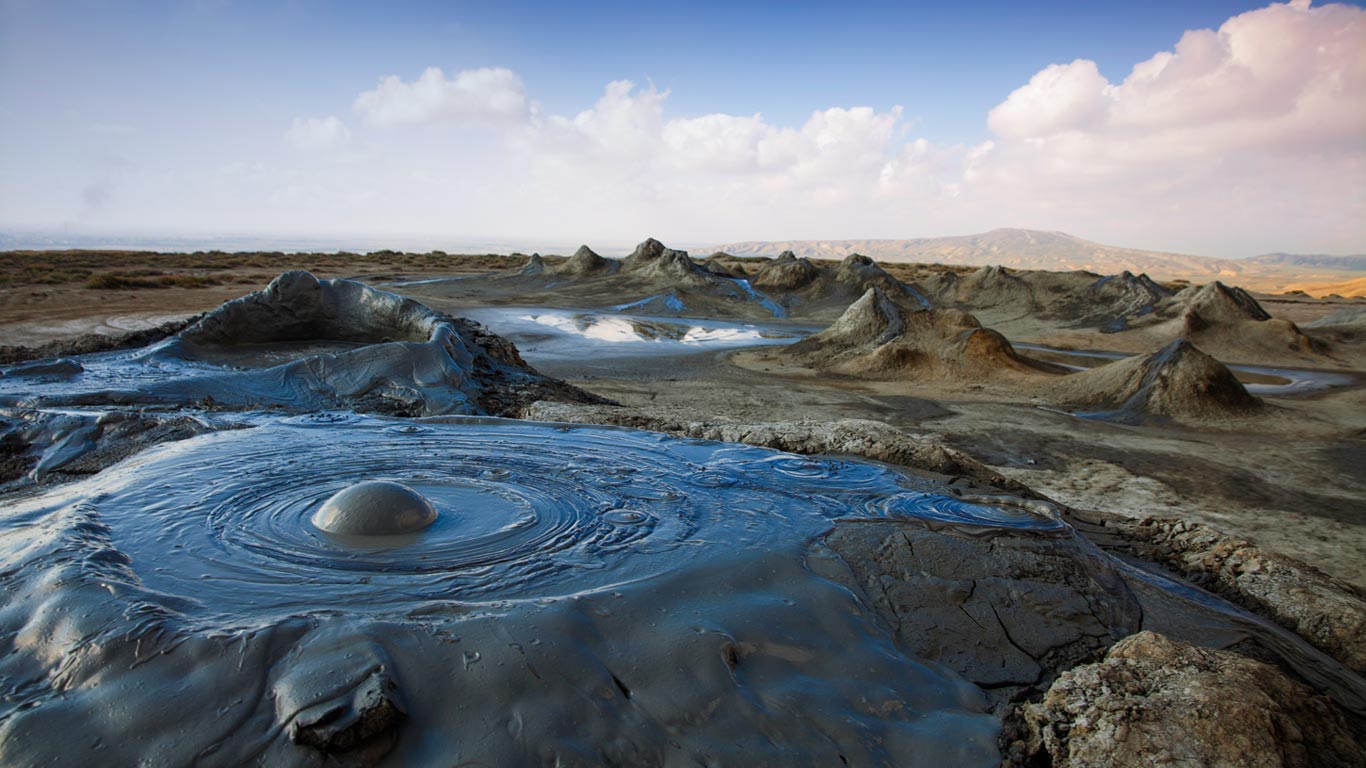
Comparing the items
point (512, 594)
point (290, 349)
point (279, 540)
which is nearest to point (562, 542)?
point (512, 594)

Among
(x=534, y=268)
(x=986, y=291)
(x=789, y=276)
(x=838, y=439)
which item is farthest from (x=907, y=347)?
(x=534, y=268)

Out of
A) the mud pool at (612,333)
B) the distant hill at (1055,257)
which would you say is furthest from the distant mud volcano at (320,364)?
the distant hill at (1055,257)

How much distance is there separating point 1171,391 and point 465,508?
32.5 feet

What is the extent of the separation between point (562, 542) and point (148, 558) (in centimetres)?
158

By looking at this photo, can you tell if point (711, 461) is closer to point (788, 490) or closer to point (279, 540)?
point (788, 490)

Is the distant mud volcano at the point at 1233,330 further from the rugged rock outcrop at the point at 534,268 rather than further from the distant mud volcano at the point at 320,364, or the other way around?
the rugged rock outcrop at the point at 534,268

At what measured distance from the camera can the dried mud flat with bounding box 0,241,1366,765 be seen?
6.43 feet

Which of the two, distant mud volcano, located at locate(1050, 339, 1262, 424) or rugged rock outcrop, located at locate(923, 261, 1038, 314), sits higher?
rugged rock outcrop, located at locate(923, 261, 1038, 314)

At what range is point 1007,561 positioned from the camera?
314 centimetres

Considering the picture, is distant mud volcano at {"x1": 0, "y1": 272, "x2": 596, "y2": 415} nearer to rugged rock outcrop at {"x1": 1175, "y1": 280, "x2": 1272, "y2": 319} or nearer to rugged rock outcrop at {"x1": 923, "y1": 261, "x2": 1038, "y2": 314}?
rugged rock outcrop at {"x1": 1175, "y1": 280, "x2": 1272, "y2": 319}

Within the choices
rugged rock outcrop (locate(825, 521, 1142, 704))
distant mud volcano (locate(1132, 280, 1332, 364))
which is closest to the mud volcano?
rugged rock outcrop (locate(825, 521, 1142, 704))

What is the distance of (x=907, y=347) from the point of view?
12766 millimetres

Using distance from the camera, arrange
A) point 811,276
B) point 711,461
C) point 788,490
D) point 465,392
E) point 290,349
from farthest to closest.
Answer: point 811,276 < point 290,349 < point 465,392 < point 711,461 < point 788,490

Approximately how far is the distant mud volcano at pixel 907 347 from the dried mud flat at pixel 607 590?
5.49 metres
